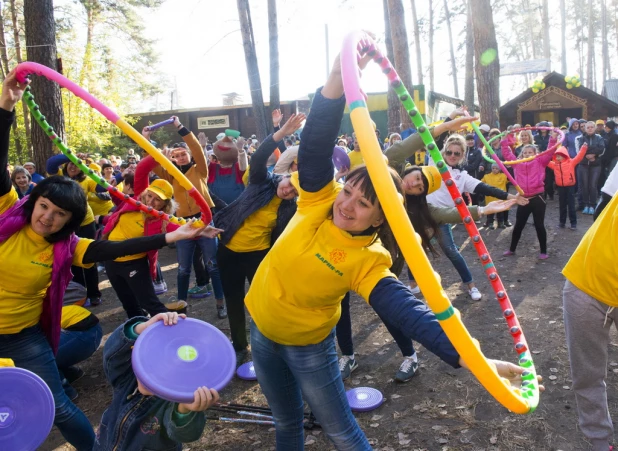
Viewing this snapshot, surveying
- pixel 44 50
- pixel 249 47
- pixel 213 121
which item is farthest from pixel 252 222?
pixel 213 121

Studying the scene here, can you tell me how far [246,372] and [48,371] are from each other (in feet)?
7.01

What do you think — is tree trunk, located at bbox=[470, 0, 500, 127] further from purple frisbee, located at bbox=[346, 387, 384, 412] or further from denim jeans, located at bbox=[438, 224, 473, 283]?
purple frisbee, located at bbox=[346, 387, 384, 412]

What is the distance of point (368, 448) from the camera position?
2.70 metres

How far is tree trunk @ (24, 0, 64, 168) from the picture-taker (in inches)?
323

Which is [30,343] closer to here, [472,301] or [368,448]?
[368,448]

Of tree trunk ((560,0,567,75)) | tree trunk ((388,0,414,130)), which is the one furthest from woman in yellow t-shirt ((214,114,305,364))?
tree trunk ((560,0,567,75))

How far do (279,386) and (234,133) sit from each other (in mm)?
4698

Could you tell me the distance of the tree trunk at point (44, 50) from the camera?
8.20 metres

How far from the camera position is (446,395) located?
451 centimetres

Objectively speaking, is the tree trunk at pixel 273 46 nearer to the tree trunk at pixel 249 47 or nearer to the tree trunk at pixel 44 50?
the tree trunk at pixel 249 47

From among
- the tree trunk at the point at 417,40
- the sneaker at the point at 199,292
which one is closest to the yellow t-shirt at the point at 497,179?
the sneaker at the point at 199,292

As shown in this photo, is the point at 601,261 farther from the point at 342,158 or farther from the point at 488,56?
the point at 488,56

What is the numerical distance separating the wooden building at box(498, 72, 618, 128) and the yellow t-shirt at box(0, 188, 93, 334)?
29.6 metres

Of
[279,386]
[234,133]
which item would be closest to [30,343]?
[279,386]
